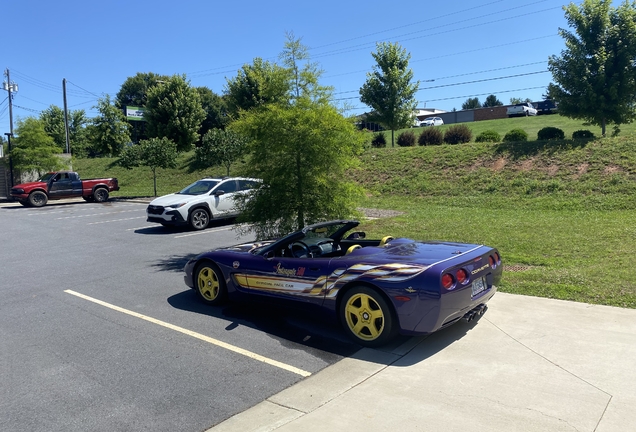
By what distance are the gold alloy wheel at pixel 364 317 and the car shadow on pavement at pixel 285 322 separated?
180mm

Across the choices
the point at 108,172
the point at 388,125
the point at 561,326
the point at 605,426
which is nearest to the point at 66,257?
the point at 561,326

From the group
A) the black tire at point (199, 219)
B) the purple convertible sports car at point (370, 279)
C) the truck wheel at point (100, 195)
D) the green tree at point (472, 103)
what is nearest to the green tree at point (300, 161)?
the purple convertible sports car at point (370, 279)

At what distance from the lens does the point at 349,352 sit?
4.94 metres

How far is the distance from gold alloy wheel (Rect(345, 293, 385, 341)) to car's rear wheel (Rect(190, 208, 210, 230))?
1007 centimetres

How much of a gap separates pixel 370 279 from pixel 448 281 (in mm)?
748

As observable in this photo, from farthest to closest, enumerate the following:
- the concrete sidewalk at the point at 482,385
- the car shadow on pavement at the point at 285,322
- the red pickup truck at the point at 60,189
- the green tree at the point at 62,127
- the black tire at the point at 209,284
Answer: the green tree at the point at 62,127, the red pickup truck at the point at 60,189, the black tire at the point at 209,284, the car shadow on pavement at the point at 285,322, the concrete sidewalk at the point at 482,385

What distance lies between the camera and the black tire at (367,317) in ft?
15.8

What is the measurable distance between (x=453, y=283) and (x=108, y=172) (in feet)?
127

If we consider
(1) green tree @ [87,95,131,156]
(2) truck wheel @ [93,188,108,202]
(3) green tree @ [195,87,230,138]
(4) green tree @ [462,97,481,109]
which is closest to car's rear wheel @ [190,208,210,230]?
(2) truck wheel @ [93,188,108,202]

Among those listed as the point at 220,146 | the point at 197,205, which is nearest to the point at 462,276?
the point at 197,205

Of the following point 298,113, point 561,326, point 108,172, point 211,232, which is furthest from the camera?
point 108,172

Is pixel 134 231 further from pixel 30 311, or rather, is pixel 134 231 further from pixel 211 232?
pixel 30 311

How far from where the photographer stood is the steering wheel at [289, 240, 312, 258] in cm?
591

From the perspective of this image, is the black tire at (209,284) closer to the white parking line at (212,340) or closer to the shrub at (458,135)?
the white parking line at (212,340)
